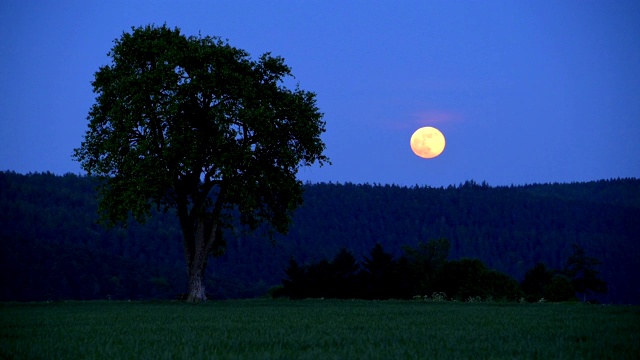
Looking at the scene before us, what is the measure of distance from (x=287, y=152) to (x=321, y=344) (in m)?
29.2

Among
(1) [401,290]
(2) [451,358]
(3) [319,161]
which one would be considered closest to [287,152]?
(3) [319,161]

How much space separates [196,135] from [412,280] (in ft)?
273

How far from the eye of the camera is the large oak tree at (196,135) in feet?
146

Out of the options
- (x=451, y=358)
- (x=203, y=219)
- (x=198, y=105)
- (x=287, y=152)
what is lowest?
(x=451, y=358)

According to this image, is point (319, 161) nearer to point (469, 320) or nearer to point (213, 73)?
point (213, 73)

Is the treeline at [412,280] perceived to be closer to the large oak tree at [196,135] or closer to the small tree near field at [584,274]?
the small tree near field at [584,274]

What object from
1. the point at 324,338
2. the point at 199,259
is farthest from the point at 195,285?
the point at 324,338

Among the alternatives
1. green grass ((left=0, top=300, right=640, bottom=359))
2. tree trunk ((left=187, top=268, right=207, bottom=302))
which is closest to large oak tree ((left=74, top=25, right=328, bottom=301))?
tree trunk ((left=187, top=268, right=207, bottom=302))

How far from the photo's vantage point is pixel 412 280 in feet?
402

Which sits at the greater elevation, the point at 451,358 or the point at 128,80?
the point at 128,80

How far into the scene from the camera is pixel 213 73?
44.9 meters

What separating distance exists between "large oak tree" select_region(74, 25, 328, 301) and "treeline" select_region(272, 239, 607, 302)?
4043 centimetres

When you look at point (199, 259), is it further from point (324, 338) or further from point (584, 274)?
point (584, 274)

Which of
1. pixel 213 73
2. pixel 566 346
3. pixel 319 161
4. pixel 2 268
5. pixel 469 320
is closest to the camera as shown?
pixel 566 346
